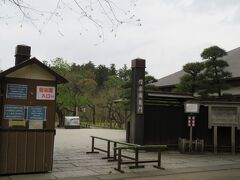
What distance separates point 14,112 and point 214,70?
10.8 meters

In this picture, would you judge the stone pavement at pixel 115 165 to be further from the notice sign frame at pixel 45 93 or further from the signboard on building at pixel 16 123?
the notice sign frame at pixel 45 93

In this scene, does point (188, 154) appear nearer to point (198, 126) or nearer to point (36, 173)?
point (198, 126)

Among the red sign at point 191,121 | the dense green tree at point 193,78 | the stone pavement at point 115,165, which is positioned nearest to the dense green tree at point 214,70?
the dense green tree at point 193,78

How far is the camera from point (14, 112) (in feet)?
30.6

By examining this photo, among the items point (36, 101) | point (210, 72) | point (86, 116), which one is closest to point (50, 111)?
point (36, 101)

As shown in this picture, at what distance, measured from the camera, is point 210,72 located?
17312 millimetres

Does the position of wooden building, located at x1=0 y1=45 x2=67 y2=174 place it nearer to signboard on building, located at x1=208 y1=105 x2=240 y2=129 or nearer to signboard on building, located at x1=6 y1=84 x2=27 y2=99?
signboard on building, located at x1=6 y1=84 x2=27 y2=99

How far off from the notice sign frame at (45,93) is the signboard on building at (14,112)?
0.56 metres

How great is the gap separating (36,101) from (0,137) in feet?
4.24

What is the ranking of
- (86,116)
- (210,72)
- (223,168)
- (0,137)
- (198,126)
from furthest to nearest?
(86,116) < (210,72) < (198,126) < (223,168) < (0,137)

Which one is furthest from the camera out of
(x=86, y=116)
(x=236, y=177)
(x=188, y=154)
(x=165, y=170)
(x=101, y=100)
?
(x=86, y=116)

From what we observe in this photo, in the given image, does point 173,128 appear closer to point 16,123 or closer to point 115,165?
point 115,165

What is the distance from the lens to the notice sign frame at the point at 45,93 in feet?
31.8

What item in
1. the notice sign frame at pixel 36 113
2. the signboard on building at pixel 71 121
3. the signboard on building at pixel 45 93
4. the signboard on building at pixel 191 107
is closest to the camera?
the notice sign frame at pixel 36 113
